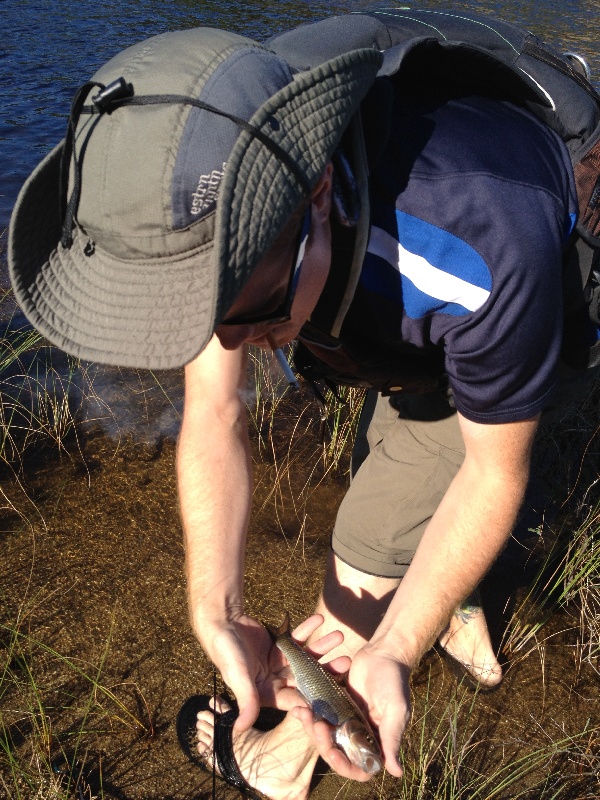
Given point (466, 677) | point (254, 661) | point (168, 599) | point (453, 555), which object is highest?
point (453, 555)

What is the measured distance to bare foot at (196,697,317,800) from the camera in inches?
114

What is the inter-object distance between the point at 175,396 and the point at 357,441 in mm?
1484

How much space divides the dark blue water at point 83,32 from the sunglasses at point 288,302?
514cm

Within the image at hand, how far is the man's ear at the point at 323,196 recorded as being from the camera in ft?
5.99

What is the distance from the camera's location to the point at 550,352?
6.89 ft

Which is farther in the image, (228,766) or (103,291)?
(228,766)

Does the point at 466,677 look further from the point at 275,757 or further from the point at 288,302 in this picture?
the point at 288,302

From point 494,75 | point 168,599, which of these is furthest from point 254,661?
point 494,75

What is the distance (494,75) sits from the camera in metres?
2.18

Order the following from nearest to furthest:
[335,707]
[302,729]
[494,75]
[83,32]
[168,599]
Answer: [494,75], [335,707], [302,729], [168,599], [83,32]

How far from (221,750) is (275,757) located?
0.20 m

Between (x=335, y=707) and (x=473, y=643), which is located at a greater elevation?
(x=335, y=707)

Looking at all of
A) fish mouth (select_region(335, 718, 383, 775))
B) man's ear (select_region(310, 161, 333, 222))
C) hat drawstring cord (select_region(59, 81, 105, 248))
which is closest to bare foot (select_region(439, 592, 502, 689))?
fish mouth (select_region(335, 718, 383, 775))

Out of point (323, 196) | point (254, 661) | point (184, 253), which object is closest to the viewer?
point (184, 253)
